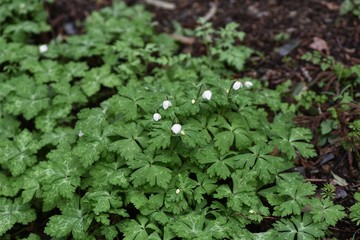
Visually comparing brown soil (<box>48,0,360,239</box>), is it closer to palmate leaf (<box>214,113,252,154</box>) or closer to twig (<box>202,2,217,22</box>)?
twig (<box>202,2,217,22</box>)

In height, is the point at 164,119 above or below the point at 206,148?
above

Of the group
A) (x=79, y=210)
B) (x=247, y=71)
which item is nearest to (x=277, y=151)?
(x=247, y=71)

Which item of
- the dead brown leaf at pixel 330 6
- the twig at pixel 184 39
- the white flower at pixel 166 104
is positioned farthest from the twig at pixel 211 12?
the white flower at pixel 166 104

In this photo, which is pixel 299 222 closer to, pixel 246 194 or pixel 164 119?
pixel 246 194

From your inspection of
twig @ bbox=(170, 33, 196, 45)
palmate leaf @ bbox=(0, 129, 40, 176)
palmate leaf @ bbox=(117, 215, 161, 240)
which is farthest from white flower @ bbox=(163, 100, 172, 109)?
twig @ bbox=(170, 33, 196, 45)

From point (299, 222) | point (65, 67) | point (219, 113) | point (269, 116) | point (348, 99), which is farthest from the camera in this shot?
point (65, 67)

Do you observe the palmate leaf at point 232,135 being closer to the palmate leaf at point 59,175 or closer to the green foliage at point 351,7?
the palmate leaf at point 59,175
